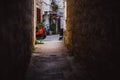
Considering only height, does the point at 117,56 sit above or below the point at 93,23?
below

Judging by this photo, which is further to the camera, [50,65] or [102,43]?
[50,65]

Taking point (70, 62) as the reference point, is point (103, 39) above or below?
above

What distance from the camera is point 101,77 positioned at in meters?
4.79

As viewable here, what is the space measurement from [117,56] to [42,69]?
378 centimetres

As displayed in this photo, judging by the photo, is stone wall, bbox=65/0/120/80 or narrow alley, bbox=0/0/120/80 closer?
narrow alley, bbox=0/0/120/80

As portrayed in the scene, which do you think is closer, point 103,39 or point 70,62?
point 103,39

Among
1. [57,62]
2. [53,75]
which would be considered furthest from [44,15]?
[53,75]

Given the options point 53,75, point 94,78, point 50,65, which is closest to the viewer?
point 94,78

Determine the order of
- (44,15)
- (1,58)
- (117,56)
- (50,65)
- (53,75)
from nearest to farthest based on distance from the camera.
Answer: (1,58), (117,56), (53,75), (50,65), (44,15)

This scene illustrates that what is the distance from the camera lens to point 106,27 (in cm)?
447

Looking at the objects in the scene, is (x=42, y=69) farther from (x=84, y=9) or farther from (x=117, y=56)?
(x=117, y=56)

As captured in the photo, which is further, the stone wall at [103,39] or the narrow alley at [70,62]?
the stone wall at [103,39]

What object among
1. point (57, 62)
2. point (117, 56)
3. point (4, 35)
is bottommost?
point (57, 62)

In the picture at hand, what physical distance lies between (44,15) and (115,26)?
2469 cm
